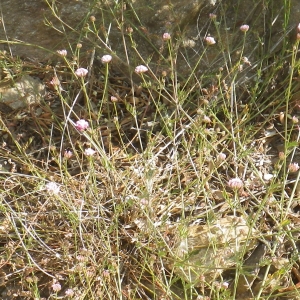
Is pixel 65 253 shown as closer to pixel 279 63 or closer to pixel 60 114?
pixel 60 114

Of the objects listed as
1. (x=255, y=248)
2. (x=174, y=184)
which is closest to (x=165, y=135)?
(x=174, y=184)

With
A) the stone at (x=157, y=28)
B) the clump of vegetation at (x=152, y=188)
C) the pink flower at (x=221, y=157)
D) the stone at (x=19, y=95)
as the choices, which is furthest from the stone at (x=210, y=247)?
the stone at (x=19, y=95)

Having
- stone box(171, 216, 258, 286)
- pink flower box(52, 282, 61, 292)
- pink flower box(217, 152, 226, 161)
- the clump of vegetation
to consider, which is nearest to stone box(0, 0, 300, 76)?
the clump of vegetation

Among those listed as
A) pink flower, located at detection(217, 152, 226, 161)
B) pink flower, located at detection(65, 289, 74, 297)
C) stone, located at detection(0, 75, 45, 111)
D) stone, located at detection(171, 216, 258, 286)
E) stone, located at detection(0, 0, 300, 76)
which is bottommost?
pink flower, located at detection(65, 289, 74, 297)

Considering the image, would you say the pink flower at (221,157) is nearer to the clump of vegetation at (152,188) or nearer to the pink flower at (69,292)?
the clump of vegetation at (152,188)

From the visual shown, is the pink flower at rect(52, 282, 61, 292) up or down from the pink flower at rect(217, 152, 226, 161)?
down

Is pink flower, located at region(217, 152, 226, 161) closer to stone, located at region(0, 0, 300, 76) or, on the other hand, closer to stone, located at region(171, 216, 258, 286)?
stone, located at region(171, 216, 258, 286)

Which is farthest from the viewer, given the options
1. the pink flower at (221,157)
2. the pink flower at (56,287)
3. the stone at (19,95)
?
the stone at (19,95)

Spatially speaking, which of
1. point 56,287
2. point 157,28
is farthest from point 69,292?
point 157,28


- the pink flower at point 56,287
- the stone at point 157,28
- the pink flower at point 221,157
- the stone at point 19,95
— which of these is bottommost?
the pink flower at point 56,287
